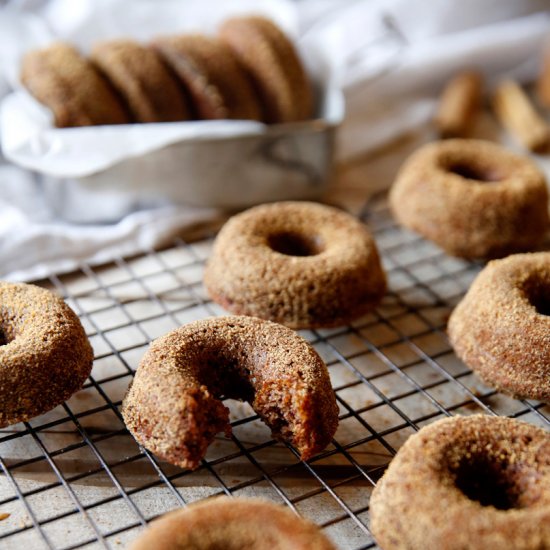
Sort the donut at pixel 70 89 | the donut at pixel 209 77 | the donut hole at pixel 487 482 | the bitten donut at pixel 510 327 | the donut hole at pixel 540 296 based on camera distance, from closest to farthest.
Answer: the donut hole at pixel 487 482, the bitten donut at pixel 510 327, the donut hole at pixel 540 296, the donut at pixel 70 89, the donut at pixel 209 77

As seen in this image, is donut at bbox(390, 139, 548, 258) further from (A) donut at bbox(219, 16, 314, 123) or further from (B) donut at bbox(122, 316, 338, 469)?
(B) donut at bbox(122, 316, 338, 469)

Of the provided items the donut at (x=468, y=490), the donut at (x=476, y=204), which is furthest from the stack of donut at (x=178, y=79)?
the donut at (x=468, y=490)

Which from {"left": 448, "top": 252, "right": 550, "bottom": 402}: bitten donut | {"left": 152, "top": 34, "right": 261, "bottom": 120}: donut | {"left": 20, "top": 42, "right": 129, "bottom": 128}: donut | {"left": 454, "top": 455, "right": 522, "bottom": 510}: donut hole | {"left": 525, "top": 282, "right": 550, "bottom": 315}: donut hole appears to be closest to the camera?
{"left": 454, "top": 455, "right": 522, "bottom": 510}: donut hole

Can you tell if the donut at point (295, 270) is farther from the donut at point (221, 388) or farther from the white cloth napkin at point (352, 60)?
the white cloth napkin at point (352, 60)

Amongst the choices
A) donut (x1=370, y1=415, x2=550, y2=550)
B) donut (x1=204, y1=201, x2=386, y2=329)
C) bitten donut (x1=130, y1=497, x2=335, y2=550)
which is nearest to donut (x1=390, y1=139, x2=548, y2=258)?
donut (x1=204, y1=201, x2=386, y2=329)

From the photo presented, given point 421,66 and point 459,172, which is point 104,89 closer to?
point 459,172

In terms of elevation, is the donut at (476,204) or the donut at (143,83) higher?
the donut at (143,83)
